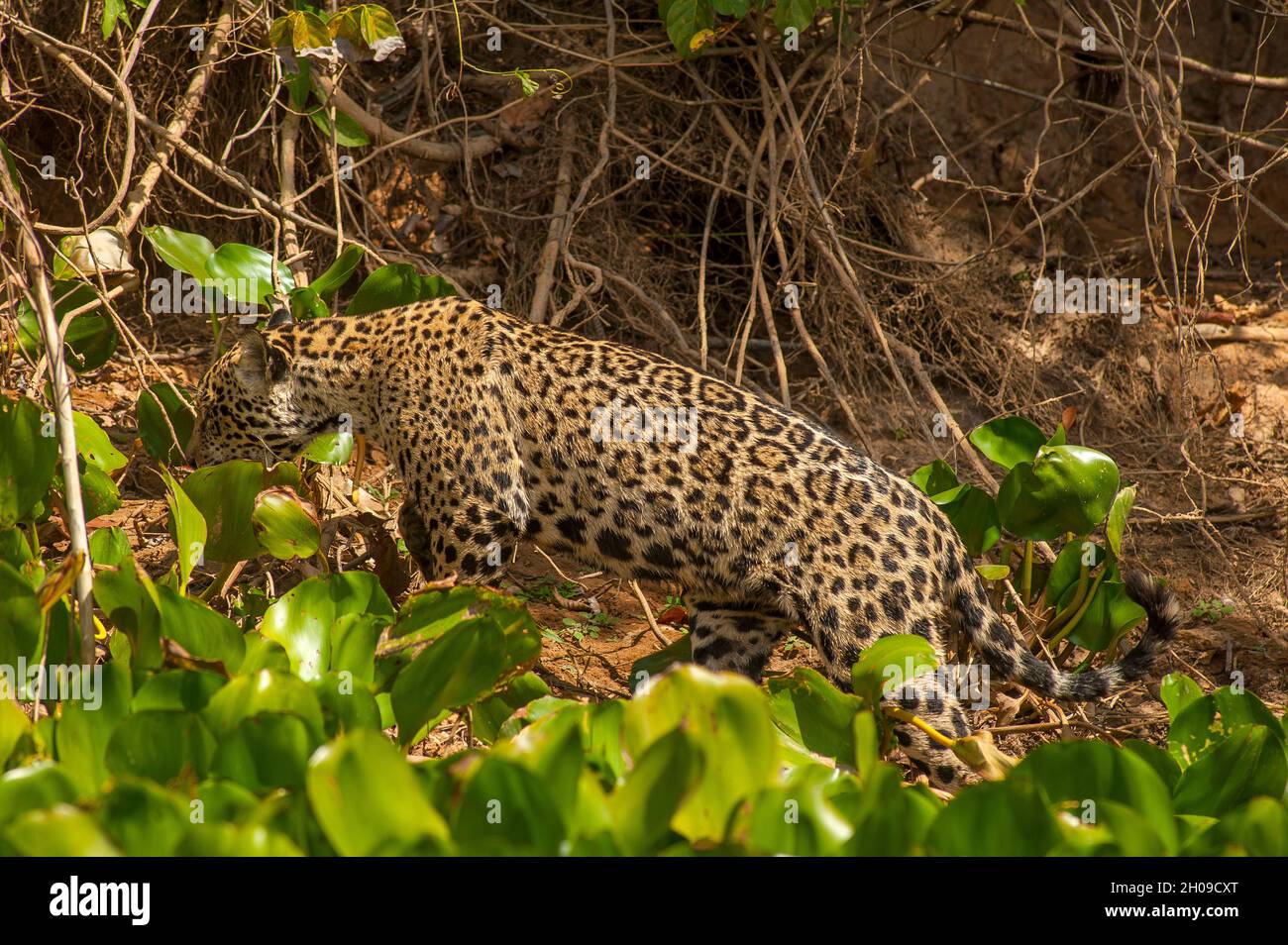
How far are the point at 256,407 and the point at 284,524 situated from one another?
3.47ft

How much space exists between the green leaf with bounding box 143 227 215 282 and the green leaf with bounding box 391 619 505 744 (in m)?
2.84

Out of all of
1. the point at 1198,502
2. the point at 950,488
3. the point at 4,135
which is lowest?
the point at 1198,502

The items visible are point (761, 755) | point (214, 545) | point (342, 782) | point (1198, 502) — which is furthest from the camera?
point (1198, 502)

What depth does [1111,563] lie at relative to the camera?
6.24 metres

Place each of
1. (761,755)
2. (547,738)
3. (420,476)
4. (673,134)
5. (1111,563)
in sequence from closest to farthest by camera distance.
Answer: (761,755), (547,738), (420,476), (1111,563), (673,134)

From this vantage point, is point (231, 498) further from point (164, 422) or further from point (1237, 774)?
point (1237, 774)

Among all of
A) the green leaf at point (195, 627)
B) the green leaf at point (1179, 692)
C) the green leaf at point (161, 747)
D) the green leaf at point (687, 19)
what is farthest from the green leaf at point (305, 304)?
the green leaf at point (1179, 692)

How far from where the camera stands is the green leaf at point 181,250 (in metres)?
6.05

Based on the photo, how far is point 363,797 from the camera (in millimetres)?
2932

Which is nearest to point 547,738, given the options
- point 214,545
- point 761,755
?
point 761,755

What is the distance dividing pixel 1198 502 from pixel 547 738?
6.15 meters

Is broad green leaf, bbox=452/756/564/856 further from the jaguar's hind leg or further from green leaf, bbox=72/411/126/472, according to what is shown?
green leaf, bbox=72/411/126/472

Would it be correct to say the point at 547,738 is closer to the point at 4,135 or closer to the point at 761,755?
the point at 761,755

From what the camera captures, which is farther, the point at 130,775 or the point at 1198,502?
the point at 1198,502
